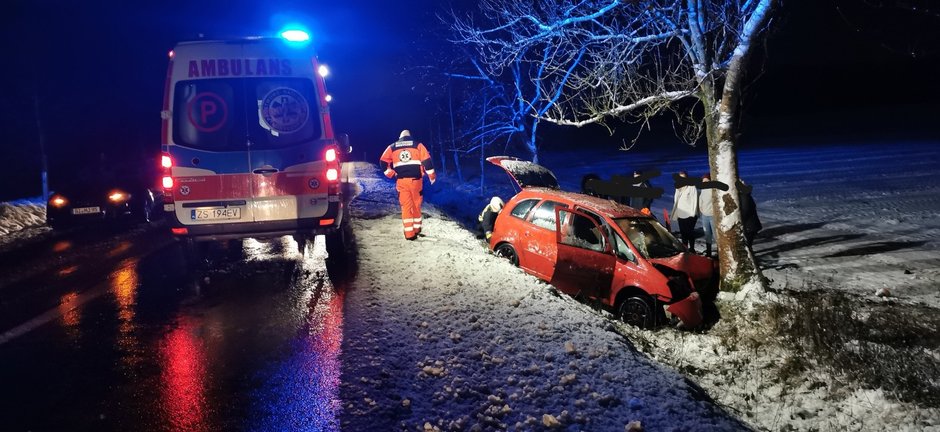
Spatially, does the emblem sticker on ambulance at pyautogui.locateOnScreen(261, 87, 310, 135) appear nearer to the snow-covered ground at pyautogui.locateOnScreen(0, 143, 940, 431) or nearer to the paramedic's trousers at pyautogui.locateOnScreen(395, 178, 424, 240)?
the snow-covered ground at pyautogui.locateOnScreen(0, 143, 940, 431)

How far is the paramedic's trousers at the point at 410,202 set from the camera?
28.2 ft

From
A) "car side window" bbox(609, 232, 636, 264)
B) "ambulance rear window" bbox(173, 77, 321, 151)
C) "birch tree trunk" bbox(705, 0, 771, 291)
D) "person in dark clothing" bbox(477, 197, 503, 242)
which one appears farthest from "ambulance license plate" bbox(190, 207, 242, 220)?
"birch tree trunk" bbox(705, 0, 771, 291)

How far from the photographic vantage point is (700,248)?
11.5 meters

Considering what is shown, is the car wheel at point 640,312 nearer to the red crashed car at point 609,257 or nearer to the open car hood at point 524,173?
the red crashed car at point 609,257

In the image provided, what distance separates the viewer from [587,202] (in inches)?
294

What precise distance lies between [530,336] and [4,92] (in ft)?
106

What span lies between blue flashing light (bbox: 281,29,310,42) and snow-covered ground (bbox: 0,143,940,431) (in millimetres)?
3106

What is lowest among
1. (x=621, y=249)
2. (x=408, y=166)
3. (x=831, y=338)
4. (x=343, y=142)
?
(x=831, y=338)

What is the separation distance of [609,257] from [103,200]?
38.4 ft

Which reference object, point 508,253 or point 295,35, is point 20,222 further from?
point 508,253

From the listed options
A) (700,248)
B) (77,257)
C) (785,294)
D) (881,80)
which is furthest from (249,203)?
(881,80)

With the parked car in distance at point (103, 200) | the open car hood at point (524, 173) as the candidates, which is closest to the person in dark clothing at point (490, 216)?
the open car hood at point (524, 173)

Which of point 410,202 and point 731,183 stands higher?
point 731,183

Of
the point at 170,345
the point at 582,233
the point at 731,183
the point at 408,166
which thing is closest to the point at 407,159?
the point at 408,166
